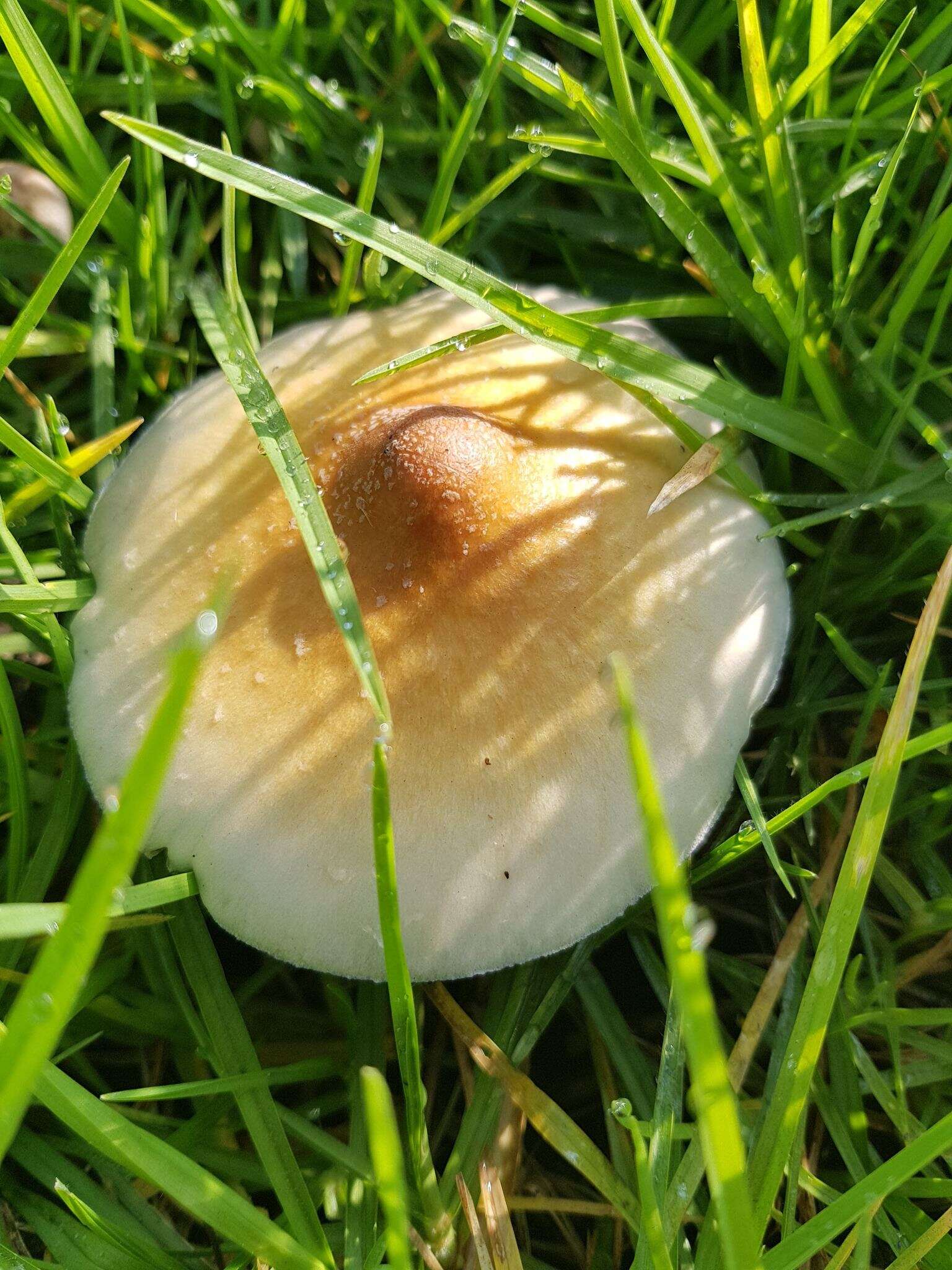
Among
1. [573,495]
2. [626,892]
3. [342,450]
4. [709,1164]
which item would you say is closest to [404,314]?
[342,450]

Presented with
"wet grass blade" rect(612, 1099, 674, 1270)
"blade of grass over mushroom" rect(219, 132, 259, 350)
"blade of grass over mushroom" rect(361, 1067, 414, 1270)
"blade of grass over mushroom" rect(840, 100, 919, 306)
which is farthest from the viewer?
"blade of grass over mushroom" rect(219, 132, 259, 350)

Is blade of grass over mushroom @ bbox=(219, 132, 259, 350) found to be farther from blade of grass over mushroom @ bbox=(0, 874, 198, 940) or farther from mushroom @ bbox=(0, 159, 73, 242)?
blade of grass over mushroom @ bbox=(0, 874, 198, 940)

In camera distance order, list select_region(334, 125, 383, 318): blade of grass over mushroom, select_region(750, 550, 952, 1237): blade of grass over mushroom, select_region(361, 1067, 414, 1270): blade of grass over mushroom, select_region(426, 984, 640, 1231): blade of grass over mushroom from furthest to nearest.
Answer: select_region(334, 125, 383, 318): blade of grass over mushroom
select_region(426, 984, 640, 1231): blade of grass over mushroom
select_region(750, 550, 952, 1237): blade of grass over mushroom
select_region(361, 1067, 414, 1270): blade of grass over mushroom

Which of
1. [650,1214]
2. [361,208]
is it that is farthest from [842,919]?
[361,208]

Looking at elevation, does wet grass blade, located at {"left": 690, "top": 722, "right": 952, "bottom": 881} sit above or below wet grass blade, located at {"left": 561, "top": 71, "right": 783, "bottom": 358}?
below

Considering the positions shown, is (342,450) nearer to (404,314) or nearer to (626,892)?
(404,314)

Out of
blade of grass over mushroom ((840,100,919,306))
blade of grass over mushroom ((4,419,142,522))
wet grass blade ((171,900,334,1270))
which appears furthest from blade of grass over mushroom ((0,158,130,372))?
blade of grass over mushroom ((840,100,919,306))

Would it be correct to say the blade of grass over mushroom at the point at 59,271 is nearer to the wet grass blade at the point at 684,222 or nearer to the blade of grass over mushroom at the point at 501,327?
the blade of grass over mushroom at the point at 501,327
